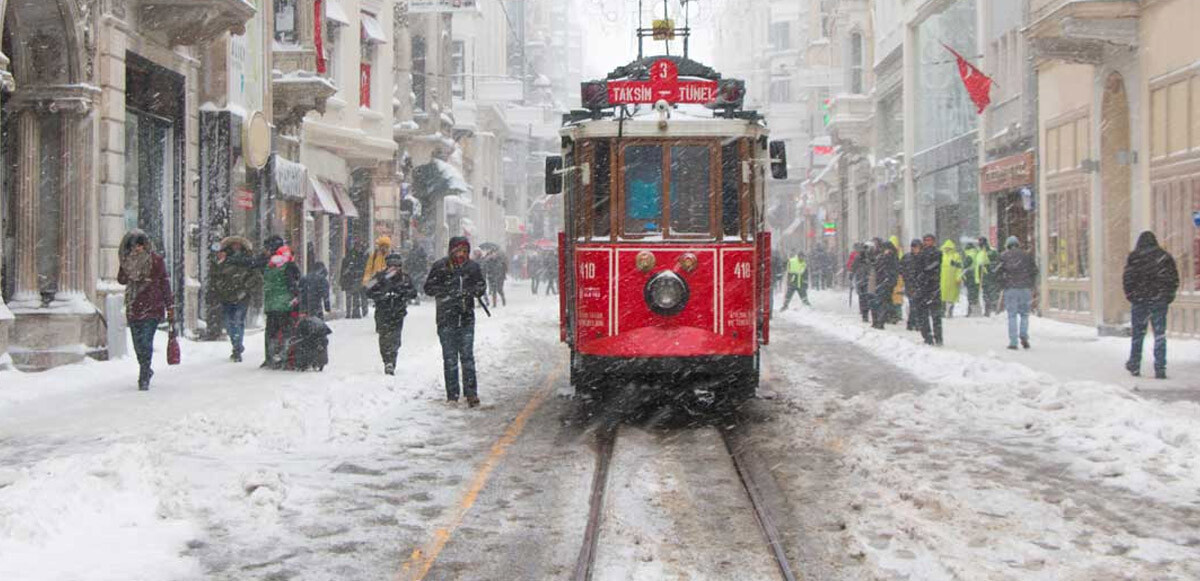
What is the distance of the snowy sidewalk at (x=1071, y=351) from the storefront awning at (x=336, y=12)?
487 inches

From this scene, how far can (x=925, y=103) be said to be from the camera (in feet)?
131

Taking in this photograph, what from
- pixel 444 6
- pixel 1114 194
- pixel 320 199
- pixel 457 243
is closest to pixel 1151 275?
pixel 457 243

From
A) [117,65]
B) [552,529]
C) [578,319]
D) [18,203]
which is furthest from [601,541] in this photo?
[117,65]

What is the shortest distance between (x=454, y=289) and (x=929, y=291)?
34.4 feet

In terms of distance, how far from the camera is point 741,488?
8758 mm

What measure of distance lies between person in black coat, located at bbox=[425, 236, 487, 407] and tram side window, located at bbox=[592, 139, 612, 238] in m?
1.54

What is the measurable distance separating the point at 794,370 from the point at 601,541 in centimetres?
1060

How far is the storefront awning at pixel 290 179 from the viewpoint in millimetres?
25748

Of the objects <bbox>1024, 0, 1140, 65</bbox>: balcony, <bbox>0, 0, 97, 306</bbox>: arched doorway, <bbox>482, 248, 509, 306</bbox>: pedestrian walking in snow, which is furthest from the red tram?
<bbox>482, 248, 509, 306</bbox>: pedestrian walking in snow

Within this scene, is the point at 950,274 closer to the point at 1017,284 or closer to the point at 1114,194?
the point at 1114,194

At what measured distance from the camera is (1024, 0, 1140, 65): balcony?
70.5ft

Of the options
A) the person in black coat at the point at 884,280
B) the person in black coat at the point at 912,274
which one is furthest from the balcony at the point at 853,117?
the person in black coat at the point at 912,274

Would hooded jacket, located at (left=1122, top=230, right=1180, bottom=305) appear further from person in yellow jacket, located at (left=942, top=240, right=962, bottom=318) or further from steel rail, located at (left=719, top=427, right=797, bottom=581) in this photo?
person in yellow jacket, located at (left=942, top=240, right=962, bottom=318)

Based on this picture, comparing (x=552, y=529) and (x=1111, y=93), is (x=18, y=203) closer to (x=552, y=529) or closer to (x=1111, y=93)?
(x=552, y=529)
